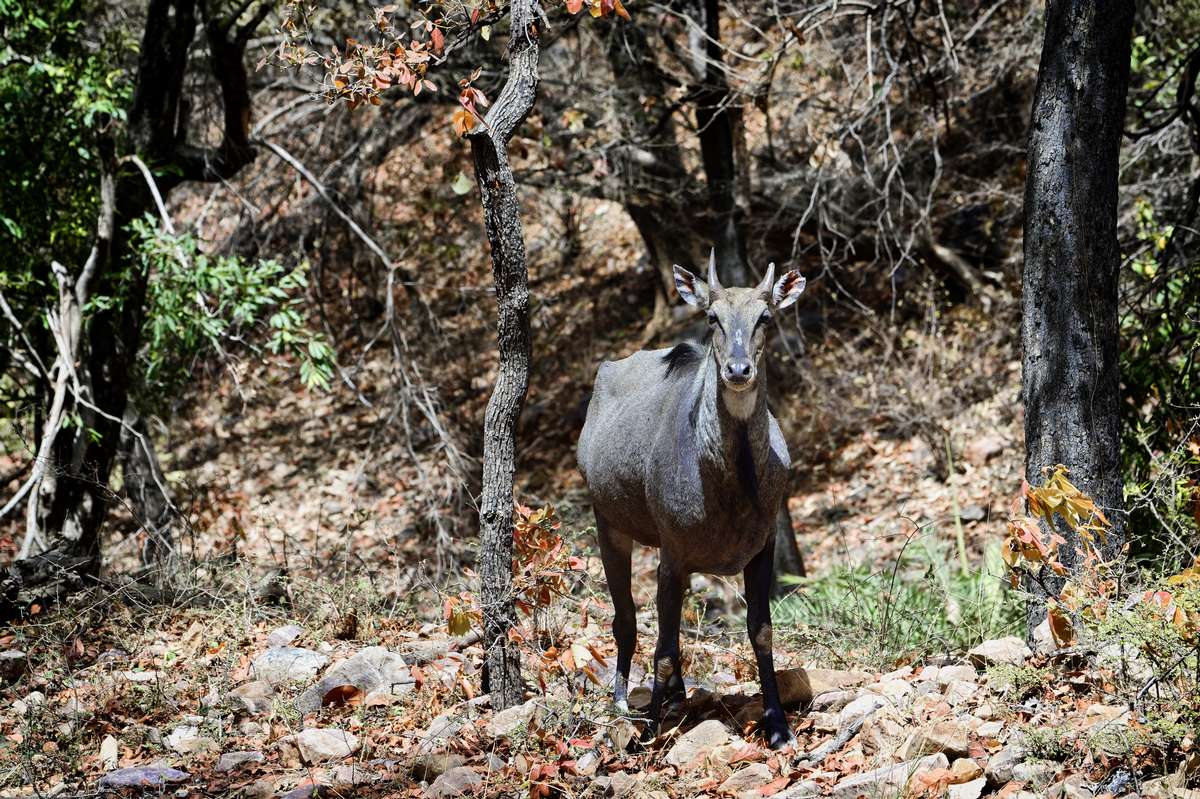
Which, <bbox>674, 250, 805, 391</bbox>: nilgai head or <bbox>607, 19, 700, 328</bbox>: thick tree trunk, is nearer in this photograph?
<bbox>674, 250, 805, 391</bbox>: nilgai head

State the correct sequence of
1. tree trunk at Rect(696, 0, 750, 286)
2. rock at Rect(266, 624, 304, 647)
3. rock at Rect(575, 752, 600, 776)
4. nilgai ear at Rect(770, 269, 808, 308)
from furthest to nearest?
tree trunk at Rect(696, 0, 750, 286) → rock at Rect(266, 624, 304, 647) → nilgai ear at Rect(770, 269, 808, 308) → rock at Rect(575, 752, 600, 776)

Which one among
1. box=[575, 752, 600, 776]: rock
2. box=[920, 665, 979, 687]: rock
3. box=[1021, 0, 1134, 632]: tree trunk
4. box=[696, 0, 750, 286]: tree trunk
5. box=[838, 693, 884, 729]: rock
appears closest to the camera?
box=[575, 752, 600, 776]: rock

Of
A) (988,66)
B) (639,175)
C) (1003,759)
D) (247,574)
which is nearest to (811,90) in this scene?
(988,66)

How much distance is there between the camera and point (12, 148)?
31.2ft

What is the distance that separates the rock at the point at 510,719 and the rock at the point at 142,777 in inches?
58.7

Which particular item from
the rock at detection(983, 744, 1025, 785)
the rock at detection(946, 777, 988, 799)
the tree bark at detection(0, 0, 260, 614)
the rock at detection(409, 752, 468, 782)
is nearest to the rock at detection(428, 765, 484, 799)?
the rock at detection(409, 752, 468, 782)

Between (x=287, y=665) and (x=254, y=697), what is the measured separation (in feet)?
1.38

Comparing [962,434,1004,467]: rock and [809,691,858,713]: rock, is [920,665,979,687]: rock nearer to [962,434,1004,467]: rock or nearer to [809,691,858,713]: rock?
[809,691,858,713]: rock

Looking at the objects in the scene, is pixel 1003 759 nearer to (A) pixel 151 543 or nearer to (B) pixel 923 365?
(A) pixel 151 543

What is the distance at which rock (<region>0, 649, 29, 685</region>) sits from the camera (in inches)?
289

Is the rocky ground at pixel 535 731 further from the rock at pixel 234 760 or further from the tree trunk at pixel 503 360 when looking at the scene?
the tree trunk at pixel 503 360

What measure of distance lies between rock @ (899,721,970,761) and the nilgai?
757mm

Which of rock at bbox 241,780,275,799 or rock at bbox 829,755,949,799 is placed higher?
rock at bbox 829,755,949,799

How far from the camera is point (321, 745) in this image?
19.6 feet
